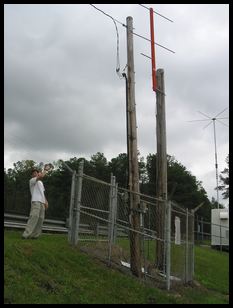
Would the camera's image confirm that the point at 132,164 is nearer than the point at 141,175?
Yes

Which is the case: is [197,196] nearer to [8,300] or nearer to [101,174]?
[101,174]

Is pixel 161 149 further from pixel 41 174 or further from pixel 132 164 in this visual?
pixel 41 174

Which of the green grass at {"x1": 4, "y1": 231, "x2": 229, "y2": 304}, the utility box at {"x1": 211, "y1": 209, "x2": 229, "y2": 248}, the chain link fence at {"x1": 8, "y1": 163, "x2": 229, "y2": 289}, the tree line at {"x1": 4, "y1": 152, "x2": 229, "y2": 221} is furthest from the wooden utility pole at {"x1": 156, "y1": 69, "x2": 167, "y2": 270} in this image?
the tree line at {"x1": 4, "y1": 152, "x2": 229, "y2": 221}

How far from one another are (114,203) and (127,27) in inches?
168

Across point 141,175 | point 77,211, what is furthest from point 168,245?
point 141,175

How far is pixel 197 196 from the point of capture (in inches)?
3442

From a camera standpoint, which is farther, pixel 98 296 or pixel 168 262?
pixel 168 262

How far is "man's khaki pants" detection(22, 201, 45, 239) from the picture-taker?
1169cm

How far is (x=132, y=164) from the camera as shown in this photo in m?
12.1

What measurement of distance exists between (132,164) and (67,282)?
3879 mm
